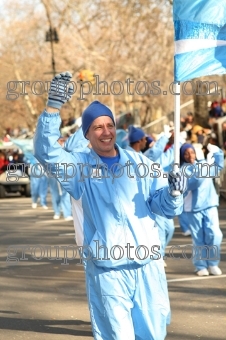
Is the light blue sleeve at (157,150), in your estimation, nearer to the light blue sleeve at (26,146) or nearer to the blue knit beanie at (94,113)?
the blue knit beanie at (94,113)

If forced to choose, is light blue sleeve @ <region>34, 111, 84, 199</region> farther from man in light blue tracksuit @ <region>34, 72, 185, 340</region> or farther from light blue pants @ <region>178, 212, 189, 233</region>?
light blue pants @ <region>178, 212, 189, 233</region>

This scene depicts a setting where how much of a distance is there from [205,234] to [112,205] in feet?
20.6

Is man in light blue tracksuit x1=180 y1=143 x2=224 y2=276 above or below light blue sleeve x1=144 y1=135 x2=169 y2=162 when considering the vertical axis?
below

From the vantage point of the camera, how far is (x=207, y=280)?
11.9 metres

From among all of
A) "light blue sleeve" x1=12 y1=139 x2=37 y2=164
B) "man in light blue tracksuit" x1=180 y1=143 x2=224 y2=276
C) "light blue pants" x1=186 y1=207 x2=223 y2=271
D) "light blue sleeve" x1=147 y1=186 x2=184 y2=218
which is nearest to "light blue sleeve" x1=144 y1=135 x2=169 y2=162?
"man in light blue tracksuit" x1=180 y1=143 x2=224 y2=276

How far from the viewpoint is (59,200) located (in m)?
23.4

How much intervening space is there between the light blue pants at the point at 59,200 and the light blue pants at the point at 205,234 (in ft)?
32.5

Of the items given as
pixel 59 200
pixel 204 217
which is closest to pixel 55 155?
pixel 204 217

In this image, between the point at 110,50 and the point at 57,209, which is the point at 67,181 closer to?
the point at 57,209

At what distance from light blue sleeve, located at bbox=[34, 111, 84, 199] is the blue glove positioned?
0.60 metres

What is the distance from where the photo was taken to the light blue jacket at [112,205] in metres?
6.39

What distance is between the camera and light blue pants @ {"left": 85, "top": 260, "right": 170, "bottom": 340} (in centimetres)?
641

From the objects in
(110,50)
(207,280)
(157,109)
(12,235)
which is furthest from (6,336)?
(157,109)

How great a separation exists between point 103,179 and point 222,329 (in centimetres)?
295
